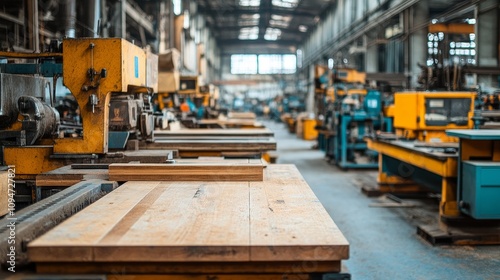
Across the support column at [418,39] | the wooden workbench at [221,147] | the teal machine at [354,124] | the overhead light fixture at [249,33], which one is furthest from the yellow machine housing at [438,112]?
the overhead light fixture at [249,33]

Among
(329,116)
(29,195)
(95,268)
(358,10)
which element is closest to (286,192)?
(95,268)

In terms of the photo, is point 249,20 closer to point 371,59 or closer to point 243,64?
point 243,64

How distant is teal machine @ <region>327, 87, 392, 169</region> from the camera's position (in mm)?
9133

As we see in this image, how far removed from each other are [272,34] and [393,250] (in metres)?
29.1

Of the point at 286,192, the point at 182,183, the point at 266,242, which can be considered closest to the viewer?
the point at 266,242

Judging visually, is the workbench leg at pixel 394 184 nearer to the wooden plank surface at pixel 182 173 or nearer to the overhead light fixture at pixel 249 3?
the wooden plank surface at pixel 182 173

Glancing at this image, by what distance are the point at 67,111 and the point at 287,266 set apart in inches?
183

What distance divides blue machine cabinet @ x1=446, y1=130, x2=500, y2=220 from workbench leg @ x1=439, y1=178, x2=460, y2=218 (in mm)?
228

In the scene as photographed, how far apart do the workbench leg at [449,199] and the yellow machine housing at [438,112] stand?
1464 mm

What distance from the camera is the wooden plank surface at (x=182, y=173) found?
2533mm

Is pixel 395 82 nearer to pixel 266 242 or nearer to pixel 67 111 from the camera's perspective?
pixel 67 111

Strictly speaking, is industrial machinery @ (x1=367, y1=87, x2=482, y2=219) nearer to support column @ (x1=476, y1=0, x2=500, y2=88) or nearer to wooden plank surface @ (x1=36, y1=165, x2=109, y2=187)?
wooden plank surface @ (x1=36, y1=165, x2=109, y2=187)

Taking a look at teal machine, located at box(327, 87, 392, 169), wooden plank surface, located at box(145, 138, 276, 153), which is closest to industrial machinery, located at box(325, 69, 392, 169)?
teal machine, located at box(327, 87, 392, 169)

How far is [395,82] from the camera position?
10562 millimetres
